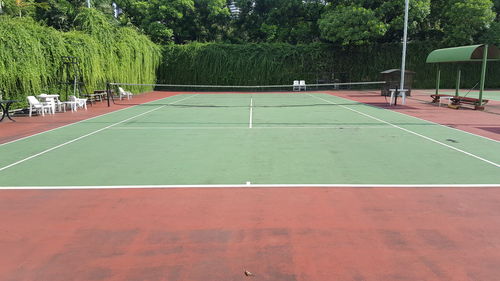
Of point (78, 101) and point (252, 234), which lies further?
point (78, 101)

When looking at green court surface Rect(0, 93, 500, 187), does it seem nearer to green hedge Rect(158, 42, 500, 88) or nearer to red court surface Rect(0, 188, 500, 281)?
red court surface Rect(0, 188, 500, 281)

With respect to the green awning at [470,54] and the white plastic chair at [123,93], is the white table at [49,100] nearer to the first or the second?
the white plastic chair at [123,93]

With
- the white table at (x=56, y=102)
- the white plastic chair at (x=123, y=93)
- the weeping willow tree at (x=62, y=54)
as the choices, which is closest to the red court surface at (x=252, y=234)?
the weeping willow tree at (x=62, y=54)

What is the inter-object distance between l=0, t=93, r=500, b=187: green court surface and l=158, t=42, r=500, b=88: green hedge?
19.4 metres

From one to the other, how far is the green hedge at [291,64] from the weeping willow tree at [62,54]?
5.21 m

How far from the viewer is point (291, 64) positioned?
104 ft

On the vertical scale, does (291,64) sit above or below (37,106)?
above

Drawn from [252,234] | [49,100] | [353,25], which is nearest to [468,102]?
[353,25]

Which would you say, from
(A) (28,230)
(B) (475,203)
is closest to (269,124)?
(B) (475,203)

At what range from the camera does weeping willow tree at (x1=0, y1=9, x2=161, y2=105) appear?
13.7m

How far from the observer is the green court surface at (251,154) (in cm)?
Result: 620

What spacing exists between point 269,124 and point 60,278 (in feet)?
30.7

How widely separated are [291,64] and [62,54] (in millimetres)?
19638

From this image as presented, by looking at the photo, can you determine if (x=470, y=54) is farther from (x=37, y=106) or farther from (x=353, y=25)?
(x=37, y=106)
